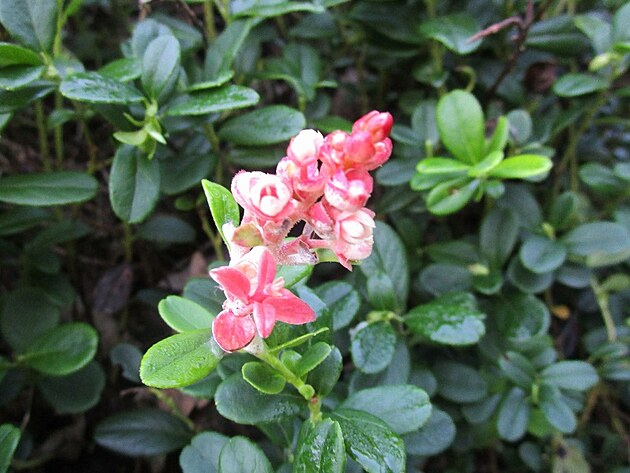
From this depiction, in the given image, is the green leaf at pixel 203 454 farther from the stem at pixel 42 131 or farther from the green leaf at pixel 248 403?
the stem at pixel 42 131

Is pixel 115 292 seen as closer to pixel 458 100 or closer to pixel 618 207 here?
pixel 458 100

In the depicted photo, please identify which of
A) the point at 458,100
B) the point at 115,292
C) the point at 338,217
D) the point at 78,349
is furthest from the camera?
the point at 115,292

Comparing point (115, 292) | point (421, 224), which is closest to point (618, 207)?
point (421, 224)

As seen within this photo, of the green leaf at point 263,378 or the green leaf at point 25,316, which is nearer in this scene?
the green leaf at point 263,378

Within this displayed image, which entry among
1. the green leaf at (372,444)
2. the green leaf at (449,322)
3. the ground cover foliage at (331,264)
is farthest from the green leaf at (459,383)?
the green leaf at (372,444)

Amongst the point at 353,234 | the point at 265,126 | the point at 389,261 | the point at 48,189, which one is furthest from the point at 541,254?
the point at 48,189
